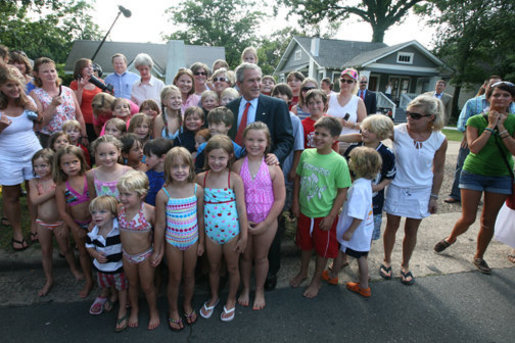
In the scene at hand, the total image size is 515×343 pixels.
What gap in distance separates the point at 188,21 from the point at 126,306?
46.3 metres

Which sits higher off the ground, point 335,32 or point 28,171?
point 335,32

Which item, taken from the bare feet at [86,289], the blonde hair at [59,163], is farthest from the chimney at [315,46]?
the bare feet at [86,289]

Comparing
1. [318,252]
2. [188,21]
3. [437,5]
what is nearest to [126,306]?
[318,252]

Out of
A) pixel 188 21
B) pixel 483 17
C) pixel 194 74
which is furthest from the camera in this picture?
pixel 188 21

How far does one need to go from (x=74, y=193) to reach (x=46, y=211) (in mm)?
428

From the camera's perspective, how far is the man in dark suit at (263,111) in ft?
9.31

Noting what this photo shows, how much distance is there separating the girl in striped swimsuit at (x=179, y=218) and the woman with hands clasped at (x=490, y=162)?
3.22 m

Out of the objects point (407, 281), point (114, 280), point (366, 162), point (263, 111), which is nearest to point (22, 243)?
point (114, 280)

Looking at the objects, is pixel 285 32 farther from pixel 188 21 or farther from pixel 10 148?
pixel 10 148

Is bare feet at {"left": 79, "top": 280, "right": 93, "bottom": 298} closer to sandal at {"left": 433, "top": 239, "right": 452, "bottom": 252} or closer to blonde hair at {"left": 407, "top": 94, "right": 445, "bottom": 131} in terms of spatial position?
blonde hair at {"left": 407, "top": 94, "right": 445, "bottom": 131}

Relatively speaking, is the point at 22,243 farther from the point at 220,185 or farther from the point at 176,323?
the point at 220,185

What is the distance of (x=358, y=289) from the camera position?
112 inches

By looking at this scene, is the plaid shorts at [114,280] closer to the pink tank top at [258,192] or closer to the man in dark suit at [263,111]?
the pink tank top at [258,192]

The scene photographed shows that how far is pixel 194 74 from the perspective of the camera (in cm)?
428
